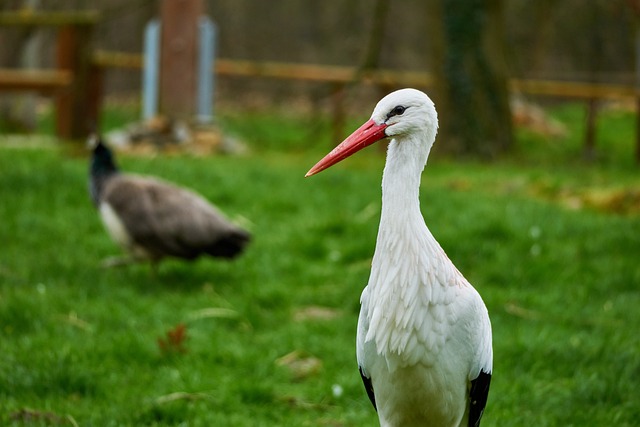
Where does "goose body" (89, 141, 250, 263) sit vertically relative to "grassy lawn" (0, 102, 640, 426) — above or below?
above

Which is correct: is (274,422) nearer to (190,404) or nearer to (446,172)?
(190,404)

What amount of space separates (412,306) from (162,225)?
3.68 meters

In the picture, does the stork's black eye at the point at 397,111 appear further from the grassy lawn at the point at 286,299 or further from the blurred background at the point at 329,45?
the blurred background at the point at 329,45

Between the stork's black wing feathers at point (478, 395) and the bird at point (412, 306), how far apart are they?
1 centimetres

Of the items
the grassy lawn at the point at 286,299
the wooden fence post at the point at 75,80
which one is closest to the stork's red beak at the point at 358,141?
the grassy lawn at the point at 286,299

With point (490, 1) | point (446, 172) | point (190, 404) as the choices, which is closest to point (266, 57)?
point (490, 1)

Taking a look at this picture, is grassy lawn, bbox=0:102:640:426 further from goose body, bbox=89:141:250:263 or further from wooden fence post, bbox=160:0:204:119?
wooden fence post, bbox=160:0:204:119

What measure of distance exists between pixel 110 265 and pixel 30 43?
11506 mm

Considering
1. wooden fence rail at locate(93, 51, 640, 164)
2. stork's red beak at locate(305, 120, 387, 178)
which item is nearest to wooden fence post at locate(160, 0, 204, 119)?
wooden fence rail at locate(93, 51, 640, 164)

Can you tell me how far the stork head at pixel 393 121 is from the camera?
11.8ft

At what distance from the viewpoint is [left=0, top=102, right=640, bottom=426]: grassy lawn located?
15.9ft

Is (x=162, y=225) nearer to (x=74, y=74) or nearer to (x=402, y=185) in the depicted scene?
(x=402, y=185)

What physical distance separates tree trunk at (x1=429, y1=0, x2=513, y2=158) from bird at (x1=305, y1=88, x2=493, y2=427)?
320 inches

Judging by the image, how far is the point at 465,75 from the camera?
38.4ft
